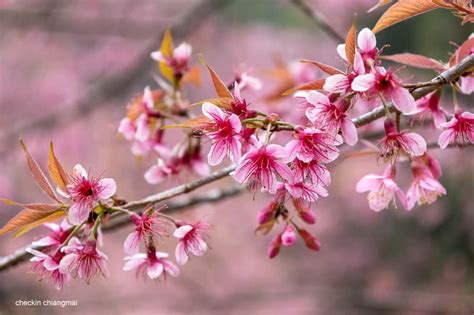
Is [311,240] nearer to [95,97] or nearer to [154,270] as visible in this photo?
[154,270]

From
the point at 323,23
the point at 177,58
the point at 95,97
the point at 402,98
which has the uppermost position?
the point at 95,97

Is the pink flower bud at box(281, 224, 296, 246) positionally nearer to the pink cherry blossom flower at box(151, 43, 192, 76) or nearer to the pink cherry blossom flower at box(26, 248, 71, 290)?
the pink cherry blossom flower at box(26, 248, 71, 290)

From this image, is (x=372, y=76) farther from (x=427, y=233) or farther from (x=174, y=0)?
(x=174, y=0)

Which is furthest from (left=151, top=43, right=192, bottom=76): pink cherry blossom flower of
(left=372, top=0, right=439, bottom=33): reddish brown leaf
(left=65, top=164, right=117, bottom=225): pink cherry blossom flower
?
(left=372, top=0, right=439, bottom=33): reddish brown leaf

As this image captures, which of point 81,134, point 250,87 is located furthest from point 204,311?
point 250,87

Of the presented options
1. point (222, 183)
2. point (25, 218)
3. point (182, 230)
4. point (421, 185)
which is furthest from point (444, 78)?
point (222, 183)

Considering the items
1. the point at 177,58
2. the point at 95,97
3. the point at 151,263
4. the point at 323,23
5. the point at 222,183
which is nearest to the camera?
the point at 151,263

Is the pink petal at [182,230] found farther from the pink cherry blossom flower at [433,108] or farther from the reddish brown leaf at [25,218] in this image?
the pink cherry blossom flower at [433,108]
